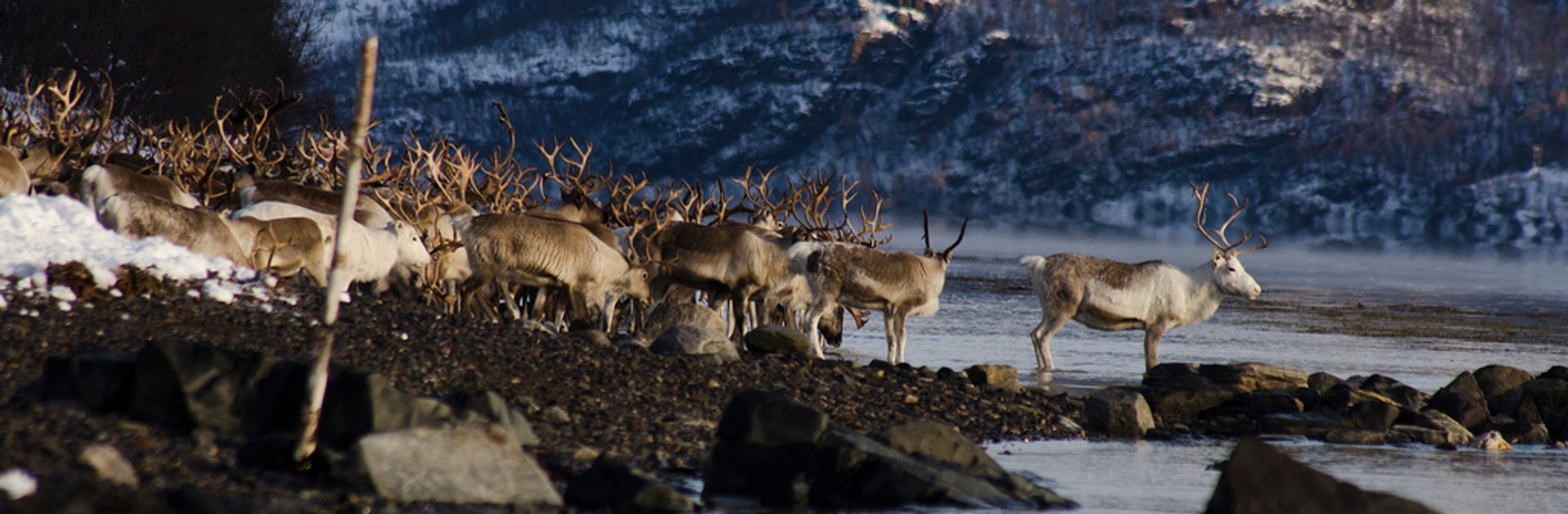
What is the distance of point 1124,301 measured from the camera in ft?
59.0

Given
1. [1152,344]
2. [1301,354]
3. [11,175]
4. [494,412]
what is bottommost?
[1301,354]

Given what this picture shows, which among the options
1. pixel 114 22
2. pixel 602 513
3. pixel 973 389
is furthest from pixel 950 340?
pixel 114 22

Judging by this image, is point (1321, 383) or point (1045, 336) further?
point (1045, 336)

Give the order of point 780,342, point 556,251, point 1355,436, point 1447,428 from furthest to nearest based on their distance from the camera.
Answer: point 556,251 < point 780,342 < point 1447,428 < point 1355,436

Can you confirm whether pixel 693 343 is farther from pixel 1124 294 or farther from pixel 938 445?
pixel 1124 294

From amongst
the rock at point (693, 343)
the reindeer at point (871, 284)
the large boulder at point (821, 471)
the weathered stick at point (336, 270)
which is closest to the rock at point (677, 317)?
the reindeer at point (871, 284)

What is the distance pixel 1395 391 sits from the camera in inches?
589

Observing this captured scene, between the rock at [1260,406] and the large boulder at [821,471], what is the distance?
17.9 feet

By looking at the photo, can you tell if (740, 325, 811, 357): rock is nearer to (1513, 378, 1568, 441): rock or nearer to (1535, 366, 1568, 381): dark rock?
(1513, 378, 1568, 441): rock

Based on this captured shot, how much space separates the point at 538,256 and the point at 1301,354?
1080cm

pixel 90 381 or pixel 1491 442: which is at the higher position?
pixel 90 381

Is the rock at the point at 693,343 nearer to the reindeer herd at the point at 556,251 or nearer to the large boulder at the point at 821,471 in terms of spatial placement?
the reindeer herd at the point at 556,251

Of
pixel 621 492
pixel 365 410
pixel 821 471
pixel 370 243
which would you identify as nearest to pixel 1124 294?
pixel 370 243

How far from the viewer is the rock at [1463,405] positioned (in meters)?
13.5
